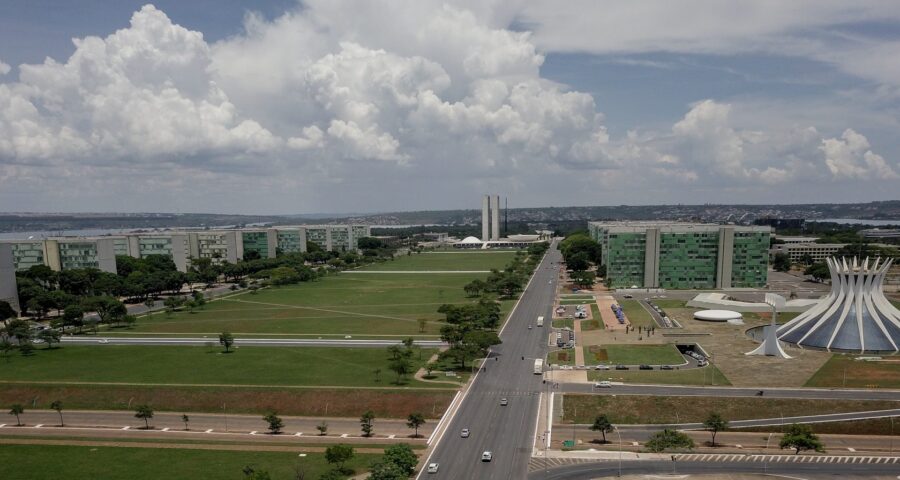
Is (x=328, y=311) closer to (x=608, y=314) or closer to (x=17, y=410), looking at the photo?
(x=608, y=314)

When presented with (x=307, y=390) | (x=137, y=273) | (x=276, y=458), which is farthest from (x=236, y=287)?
(x=276, y=458)

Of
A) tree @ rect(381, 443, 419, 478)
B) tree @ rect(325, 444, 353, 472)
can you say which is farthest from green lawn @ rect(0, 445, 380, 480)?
tree @ rect(381, 443, 419, 478)

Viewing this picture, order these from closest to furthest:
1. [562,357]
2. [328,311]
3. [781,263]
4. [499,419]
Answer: [499,419], [562,357], [328,311], [781,263]

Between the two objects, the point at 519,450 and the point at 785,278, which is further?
the point at 785,278

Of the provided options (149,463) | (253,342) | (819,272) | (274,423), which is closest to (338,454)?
(274,423)

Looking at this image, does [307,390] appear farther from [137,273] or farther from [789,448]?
[137,273]
